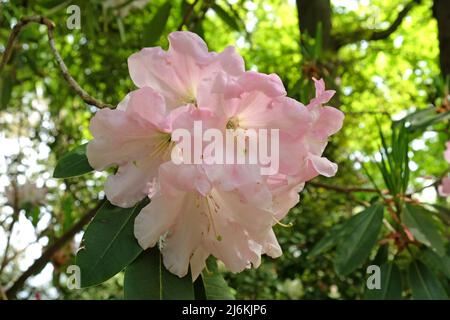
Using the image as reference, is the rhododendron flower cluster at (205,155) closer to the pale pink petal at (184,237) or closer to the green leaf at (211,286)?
the pale pink petal at (184,237)

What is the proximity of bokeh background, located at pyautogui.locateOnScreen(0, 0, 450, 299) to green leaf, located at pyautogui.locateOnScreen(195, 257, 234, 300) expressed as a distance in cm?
69

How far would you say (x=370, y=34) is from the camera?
3.52m

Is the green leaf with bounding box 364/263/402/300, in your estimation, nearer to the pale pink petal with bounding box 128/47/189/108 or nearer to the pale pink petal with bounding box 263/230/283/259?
the pale pink petal with bounding box 263/230/283/259

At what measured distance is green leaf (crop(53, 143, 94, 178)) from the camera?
2.66 ft

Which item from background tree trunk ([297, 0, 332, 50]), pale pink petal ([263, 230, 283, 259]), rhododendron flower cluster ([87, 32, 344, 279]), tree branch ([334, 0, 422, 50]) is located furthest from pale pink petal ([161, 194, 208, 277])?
tree branch ([334, 0, 422, 50])

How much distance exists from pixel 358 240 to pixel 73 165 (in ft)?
3.22

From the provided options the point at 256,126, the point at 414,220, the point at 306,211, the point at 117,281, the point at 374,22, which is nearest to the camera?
the point at 256,126

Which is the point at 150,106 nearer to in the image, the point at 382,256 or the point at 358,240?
the point at 358,240

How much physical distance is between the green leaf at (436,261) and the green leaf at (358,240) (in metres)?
0.17

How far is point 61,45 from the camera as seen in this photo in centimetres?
279

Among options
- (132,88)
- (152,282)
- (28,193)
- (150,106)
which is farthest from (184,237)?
(28,193)

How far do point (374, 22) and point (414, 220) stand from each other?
8.93 ft
